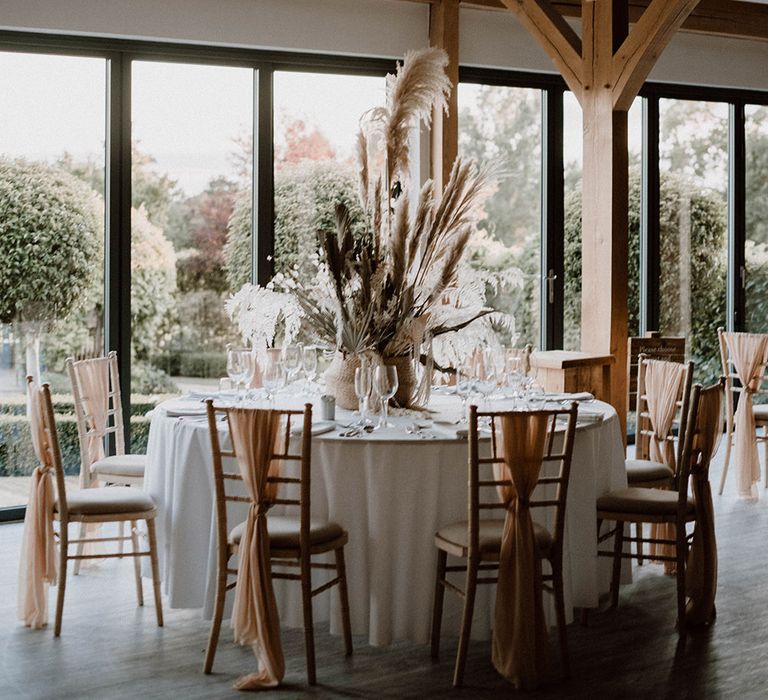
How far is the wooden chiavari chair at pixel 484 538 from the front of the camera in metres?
3.43

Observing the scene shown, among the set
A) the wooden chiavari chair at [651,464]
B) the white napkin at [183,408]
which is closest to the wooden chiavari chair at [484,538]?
the wooden chiavari chair at [651,464]

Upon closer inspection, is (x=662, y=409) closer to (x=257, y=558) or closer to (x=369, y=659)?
(x=369, y=659)

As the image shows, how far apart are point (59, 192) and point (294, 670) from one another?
3586 mm

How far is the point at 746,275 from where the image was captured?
339 inches

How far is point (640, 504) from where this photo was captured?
403cm

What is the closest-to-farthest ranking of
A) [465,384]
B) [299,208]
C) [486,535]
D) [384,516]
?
1. [486,535]
2. [384,516]
3. [465,384]
4. [299,208]

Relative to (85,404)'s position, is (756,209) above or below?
above

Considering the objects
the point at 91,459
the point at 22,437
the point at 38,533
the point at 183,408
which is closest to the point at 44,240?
the point at 22,437

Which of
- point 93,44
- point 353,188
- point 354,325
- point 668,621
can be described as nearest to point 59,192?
point 93,44

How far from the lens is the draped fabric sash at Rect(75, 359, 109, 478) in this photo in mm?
4902

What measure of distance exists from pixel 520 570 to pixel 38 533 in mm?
1903

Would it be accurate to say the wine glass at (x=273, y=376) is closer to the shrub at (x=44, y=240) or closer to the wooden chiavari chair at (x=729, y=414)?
the shrub at (x=44, y=240)

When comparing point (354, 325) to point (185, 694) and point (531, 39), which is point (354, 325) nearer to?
point (185, 694)

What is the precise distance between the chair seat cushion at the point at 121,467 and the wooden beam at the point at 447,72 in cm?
301
